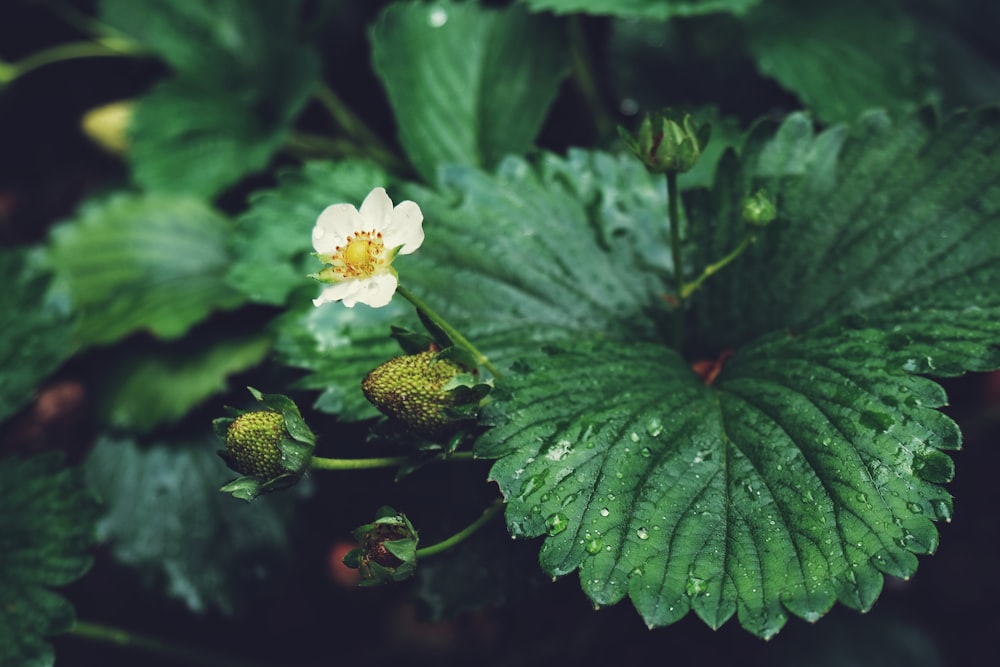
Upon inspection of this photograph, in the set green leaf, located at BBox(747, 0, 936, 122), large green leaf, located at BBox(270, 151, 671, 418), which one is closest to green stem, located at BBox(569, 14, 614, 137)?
green leaf, located at BBox(747, 0, 936, 122)

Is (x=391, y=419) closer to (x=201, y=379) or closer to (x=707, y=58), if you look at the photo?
(x=201, y=379)

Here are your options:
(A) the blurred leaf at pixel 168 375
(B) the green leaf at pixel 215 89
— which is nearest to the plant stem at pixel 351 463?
(A) the blurred leaf at pixel 168 375

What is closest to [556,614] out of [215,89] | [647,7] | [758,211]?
[758,211]

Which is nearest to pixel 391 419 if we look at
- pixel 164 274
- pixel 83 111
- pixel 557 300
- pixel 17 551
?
pixel 557 300

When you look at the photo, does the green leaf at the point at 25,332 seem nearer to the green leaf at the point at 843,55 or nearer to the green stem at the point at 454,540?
the green stem at the point at 454,540

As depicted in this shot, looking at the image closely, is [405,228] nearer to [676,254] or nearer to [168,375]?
[676,254]
